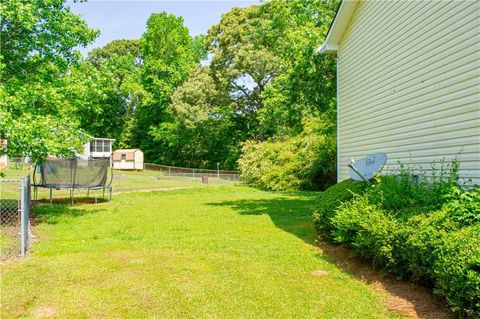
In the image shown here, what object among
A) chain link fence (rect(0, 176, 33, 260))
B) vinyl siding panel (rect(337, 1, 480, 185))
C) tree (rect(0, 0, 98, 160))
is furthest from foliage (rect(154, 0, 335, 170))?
chain link fence (rect(0, 176, 33, 260))

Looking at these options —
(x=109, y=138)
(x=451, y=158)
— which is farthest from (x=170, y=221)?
(x=109, y=138)

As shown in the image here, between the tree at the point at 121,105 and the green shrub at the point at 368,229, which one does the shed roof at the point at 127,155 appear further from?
the green shrub at the point at 368,229

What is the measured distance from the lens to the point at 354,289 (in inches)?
186

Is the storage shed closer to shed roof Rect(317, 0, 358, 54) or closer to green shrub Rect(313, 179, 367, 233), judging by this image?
shed roof Rect(317, 0, 358, 54)

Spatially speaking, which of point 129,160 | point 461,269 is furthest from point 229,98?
point 461,269

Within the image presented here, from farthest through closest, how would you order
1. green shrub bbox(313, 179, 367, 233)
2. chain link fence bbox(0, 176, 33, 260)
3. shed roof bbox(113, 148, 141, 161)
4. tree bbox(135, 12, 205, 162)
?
1. tree bbox(135, 12, 205, 162)
2. shed roof bbox(113, 148, 141, 161)
3. green shrub bbox(313, 179, 367, 233)
4. chain link fence bbox(0, 176, 33, 260)

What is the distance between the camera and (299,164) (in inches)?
854

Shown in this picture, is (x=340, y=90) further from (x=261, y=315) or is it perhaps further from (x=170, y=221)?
(x=261, y=315)

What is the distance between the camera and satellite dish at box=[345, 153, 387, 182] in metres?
6.39

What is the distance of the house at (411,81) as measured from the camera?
17.3 ft

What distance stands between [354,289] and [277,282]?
946mm

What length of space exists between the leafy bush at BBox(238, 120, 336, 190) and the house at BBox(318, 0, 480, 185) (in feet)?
35.1

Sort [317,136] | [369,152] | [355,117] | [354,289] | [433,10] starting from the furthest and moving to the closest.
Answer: [317,136], [355,117], [369,152], [433,10], [354,289]

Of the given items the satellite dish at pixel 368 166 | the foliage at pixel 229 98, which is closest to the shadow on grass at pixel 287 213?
the satellite dish at pixel 368 166
